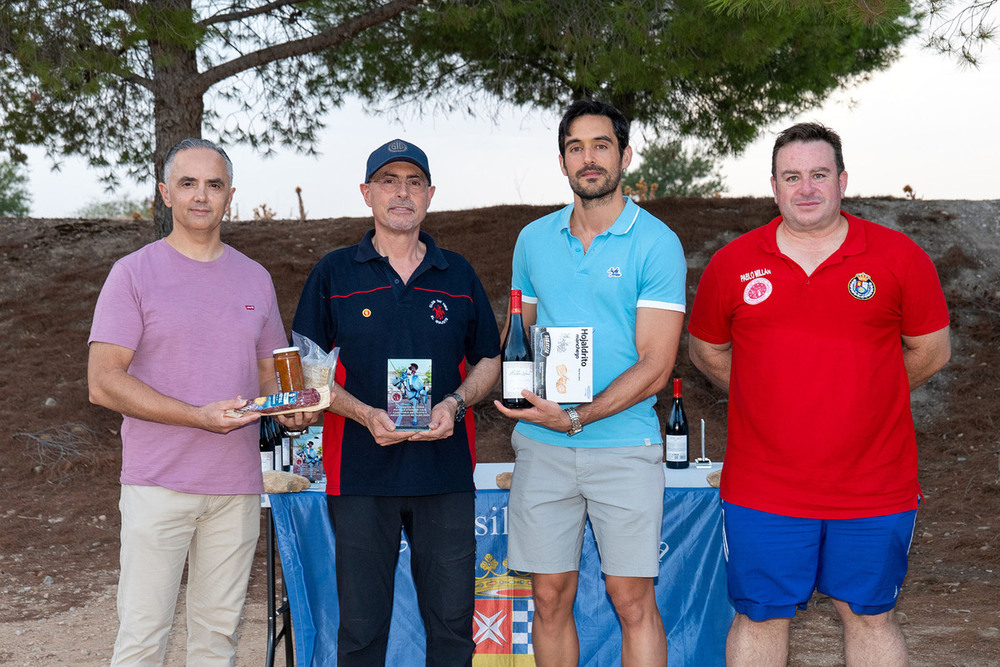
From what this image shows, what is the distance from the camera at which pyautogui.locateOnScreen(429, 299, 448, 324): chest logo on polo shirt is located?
3291 mm

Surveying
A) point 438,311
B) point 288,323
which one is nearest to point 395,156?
point 438,311

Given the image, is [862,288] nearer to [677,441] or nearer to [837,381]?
[837,381]

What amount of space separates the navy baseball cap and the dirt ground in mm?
2858

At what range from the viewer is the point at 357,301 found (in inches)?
129

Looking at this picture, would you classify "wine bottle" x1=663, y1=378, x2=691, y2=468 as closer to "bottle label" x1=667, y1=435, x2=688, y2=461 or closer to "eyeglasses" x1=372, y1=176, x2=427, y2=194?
"bottle label" x1=667, y1=435, x2=688, y2=461

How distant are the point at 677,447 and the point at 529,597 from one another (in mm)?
1015

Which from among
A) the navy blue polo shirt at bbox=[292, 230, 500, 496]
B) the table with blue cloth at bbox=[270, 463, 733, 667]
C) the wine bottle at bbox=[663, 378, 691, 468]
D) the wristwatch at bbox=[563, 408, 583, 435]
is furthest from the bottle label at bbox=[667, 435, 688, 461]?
the navy blue polo shirt at bbox=[292, 230, 500, 496]

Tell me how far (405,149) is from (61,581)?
15.4 ft

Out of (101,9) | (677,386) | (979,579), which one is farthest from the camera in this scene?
(101,9)

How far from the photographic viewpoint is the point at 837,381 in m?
3.09

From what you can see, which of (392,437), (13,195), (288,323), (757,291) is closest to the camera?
(392,437)

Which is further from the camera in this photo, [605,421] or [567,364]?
[605,421]

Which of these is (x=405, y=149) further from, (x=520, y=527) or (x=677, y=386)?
(x=677, y=386)

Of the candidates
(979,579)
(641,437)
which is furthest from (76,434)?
(979,579)
